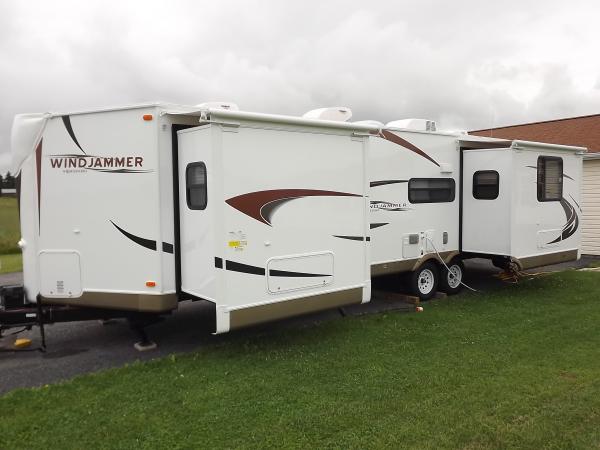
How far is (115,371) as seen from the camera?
18.3 feet

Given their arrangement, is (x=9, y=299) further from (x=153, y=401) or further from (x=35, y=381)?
(x=153, y=401)

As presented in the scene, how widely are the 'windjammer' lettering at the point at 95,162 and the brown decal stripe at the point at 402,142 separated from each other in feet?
12.9

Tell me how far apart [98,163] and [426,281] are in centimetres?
584

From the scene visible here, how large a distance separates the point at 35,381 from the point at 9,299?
128cm

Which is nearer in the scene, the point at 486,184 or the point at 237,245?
the point at 237,245

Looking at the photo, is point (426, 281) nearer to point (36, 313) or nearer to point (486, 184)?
point (486, 184)

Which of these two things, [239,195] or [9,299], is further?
[9,299]

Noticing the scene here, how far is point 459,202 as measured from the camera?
944 centimetres

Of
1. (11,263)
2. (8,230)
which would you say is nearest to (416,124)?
(11,263)

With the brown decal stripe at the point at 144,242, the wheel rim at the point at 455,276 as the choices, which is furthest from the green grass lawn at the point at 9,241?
the wheel rim at the point at 455,276

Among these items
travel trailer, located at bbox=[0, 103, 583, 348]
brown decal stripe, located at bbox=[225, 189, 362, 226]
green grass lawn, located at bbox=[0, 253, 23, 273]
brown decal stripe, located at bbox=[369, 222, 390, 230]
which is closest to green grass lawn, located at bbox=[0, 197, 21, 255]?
green grass lawn, located at bbox=[0, 253, 23, 273]

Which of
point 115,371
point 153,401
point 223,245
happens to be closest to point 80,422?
point 153,401

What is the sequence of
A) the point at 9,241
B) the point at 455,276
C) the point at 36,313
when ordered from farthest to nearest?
the point at 9,241
the point at 455,276
the point at 36,313

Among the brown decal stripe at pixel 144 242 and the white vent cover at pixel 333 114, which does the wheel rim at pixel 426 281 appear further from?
the brown decal stripe at pixel 144 242
